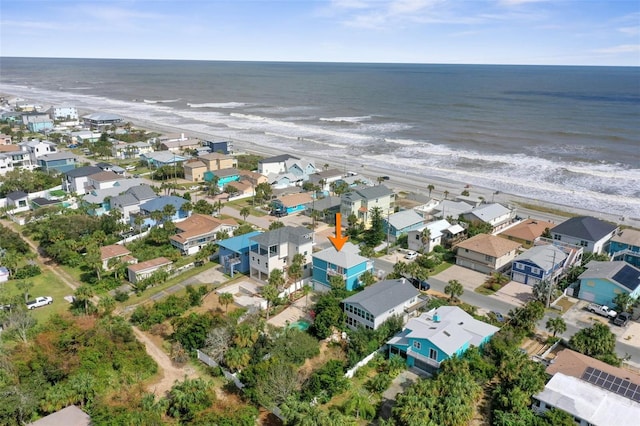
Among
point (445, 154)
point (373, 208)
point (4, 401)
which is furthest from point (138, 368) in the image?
point (445, 154)

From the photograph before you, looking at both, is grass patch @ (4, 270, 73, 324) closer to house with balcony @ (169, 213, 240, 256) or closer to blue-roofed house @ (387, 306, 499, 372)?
house with balcony @ (169, 213, 240, 256)

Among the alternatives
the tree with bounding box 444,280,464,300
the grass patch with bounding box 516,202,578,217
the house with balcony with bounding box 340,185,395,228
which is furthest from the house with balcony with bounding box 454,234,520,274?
the grass patch with bounding box 516,202,578,217

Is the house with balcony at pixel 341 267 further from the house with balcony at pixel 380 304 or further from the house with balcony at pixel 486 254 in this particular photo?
the house with balcony at pixel 486 254

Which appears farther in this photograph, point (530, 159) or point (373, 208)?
point (530, 159)

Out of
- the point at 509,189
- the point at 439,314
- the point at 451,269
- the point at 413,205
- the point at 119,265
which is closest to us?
the point at 439,314

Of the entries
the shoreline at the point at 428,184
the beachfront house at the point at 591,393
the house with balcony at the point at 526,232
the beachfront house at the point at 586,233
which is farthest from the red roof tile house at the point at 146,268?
the shoreline at the point at 428,184

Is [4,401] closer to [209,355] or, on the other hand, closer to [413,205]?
[209,355]

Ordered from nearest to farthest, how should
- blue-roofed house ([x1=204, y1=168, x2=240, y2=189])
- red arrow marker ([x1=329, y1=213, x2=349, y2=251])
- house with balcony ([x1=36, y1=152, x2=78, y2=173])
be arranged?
red arrow marker ([x1=329, y1=213, x2=349, y2=251]), blue-roofed house ([x1=204, y1=168, x2=240, y2=189]), house with balcony ([x1=36, y1=152, x2=78, y2=173])
